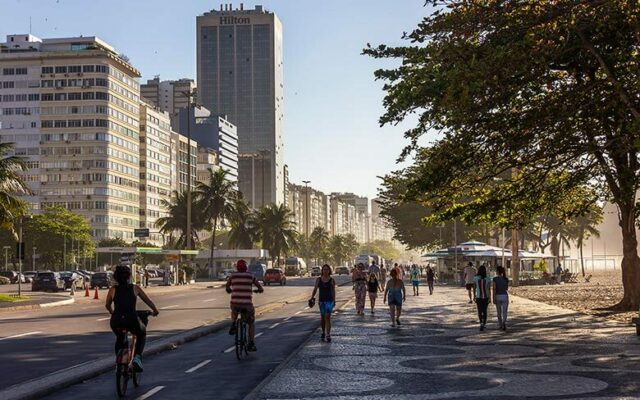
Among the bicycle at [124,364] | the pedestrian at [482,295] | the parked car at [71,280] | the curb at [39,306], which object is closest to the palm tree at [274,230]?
the parked car at [71,280]

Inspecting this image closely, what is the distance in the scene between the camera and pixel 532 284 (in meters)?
62.4

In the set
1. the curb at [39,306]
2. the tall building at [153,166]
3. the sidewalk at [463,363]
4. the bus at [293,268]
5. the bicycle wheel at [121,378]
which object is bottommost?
the sidewalk at [463,363]

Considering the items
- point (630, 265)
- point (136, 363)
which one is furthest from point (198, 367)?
point (630, 265)

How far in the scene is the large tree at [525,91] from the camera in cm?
1897

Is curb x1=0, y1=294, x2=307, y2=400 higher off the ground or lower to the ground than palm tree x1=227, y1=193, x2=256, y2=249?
lower

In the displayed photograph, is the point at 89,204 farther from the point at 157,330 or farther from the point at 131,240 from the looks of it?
the point at 157,330

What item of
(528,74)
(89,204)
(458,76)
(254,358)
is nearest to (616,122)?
(528,74)

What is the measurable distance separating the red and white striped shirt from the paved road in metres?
1.09

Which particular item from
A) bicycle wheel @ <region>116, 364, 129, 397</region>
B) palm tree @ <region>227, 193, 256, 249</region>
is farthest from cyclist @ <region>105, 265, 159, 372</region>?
palm tree @ <region>227, 193, 256, 249</region>

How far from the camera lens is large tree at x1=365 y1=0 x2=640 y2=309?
747 inches

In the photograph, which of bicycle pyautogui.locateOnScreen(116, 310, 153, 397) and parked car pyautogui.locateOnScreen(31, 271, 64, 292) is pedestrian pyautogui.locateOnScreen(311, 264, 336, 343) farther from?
parked car pyautogui.locateOnScreen(31, 271, 64, 292)

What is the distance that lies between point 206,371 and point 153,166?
151m

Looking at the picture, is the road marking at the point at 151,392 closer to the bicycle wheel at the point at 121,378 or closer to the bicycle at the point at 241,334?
the bicycle wheel at the point at 121,378

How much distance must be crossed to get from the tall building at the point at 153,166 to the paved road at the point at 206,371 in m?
138
